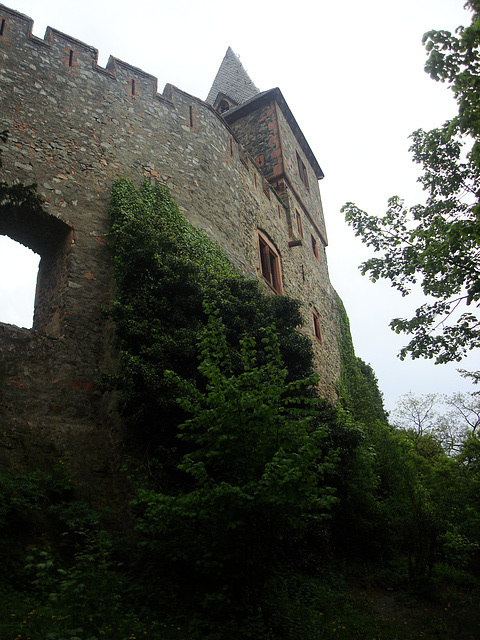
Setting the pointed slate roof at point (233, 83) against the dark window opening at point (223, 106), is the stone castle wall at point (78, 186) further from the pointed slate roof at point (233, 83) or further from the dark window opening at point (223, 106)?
the pointed slate roof at point (233, 83)

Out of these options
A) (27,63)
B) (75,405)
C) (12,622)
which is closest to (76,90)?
(27,63)

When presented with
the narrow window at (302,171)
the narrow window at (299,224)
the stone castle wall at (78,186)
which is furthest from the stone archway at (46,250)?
the narrow window at (302,171)

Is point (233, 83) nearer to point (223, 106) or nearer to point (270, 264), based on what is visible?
point (223, 106)

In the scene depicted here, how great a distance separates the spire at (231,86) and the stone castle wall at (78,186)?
30.0 feet

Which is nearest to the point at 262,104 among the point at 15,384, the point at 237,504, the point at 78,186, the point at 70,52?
the point at 70,52

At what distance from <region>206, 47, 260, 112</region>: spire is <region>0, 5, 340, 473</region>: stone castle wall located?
30.0ft

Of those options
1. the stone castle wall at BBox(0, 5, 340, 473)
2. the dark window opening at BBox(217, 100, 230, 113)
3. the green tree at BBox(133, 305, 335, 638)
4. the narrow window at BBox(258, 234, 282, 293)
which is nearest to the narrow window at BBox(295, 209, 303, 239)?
→ the narrow window at BBox(258, 234, 282, 293)

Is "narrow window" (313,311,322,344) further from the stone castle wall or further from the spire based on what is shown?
the spire

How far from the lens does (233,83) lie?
22.9m

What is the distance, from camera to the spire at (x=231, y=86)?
21719 millimetres

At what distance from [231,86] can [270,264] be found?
1249cm

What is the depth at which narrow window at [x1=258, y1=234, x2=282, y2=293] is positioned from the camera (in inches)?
544

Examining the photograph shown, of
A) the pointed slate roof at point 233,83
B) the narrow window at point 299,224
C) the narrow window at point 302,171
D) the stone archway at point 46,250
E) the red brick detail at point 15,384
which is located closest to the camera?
the red brick detail at point 15,384

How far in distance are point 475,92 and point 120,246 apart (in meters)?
5.59
